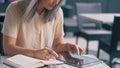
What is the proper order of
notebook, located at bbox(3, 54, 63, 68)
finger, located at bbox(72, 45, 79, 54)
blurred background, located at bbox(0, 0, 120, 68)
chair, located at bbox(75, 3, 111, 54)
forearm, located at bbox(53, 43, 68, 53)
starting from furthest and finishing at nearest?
chair, located at bbox(75, 3, 111, 54) < blurred background, located at bbox(0, 0, 120, 68) < forearm, located at bbox(53, 43, 68, 53) < finger, located at bbox(72, 45, 79, 54) < notebook, located at bbox(3, 54, 63, 68)

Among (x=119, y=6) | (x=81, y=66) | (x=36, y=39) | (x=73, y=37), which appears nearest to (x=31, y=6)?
(x=36, y=39)

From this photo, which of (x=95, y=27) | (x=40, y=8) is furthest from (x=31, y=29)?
(x=95, y=27)

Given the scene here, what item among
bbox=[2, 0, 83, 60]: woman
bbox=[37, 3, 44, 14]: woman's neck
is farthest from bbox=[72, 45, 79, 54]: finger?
bbox=[37, 3, 44, 14]: woman's neck

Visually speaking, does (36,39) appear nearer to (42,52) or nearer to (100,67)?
(42,52)

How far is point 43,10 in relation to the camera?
216 centimetres

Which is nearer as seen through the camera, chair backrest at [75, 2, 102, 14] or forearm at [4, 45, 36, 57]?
forearm at [4, 45, 36, 57]

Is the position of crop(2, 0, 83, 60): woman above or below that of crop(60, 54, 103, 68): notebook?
above

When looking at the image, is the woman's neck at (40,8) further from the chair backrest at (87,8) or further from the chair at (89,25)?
the chair backrest at (87,8)

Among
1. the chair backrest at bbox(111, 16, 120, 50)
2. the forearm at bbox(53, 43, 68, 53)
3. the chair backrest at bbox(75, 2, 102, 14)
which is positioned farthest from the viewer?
the chair backrest at bbox(75, 2, 102, 14)

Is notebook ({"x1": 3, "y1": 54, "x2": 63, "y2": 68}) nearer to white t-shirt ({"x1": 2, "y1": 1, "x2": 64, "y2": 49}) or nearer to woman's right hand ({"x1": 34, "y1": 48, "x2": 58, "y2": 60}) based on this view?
woman's right hand ({"x1": 34, "y1": 48, "x2": 58, "y2": 60})

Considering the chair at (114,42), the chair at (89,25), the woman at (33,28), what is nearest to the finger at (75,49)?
the woman at (33,28)

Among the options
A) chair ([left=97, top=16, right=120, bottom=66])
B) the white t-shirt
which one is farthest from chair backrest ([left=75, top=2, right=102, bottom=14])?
the white t-shirt

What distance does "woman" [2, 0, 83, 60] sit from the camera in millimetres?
2016

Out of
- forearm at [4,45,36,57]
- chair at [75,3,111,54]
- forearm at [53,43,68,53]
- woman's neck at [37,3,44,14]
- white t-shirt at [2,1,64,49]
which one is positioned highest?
woman's neck at [37,3,44,14]
